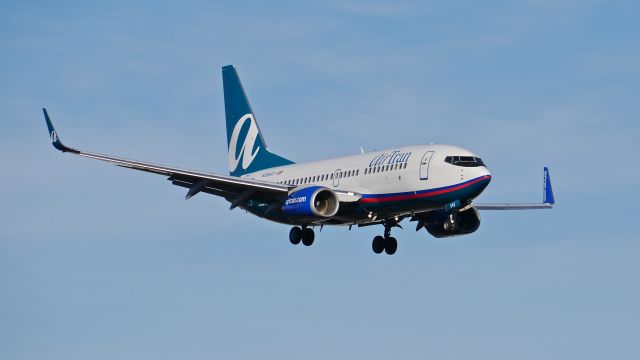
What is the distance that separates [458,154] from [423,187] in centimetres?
241

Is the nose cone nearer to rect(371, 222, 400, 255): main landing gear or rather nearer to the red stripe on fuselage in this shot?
the red stripe on fuselage

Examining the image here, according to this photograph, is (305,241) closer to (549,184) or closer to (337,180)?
(337,180)

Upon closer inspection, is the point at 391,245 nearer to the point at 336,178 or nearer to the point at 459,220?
the point at 459,220

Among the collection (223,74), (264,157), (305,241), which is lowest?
(305,241)

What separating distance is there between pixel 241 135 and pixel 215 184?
13.6 m

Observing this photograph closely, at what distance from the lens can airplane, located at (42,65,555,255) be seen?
70188 mm

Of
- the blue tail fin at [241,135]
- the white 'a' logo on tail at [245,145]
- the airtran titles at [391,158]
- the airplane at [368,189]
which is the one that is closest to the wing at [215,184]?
the airplane at [368,189]

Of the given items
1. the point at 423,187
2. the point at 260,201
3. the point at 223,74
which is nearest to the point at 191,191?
the point at 260,201

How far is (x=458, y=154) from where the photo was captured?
232 feet

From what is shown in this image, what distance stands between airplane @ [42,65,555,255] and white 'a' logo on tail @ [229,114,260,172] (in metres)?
5.37

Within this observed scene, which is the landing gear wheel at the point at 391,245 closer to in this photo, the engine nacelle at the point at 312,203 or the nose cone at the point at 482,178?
the engine nacelle at the point at 312,203

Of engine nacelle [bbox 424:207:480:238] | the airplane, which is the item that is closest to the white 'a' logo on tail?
the airplane

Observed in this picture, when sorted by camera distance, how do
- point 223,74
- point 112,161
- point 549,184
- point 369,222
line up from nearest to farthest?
point 112,161 < point 369,222 < point 549,184 < point 223,74

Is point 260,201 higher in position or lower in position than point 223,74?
lower
